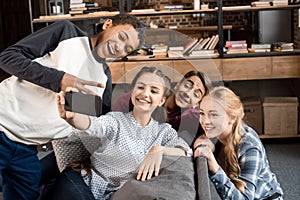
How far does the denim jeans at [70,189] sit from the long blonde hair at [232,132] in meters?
0.61

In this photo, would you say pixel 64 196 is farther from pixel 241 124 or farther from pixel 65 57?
pixel 241 124

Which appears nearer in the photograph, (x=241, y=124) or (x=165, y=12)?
(x=241, y=124)

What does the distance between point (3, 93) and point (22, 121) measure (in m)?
0.16

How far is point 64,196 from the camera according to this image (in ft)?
7.29

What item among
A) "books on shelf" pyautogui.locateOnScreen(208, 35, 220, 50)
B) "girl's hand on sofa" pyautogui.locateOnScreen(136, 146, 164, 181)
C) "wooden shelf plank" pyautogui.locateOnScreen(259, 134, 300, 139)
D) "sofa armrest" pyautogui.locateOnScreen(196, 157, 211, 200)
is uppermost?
"books on shelf" pyautogui.locateOnScreen(208, 35, 220, 50)

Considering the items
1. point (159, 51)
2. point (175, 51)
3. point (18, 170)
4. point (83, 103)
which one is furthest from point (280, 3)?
point (83, 103)

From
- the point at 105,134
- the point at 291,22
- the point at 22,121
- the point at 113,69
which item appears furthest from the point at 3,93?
the point at 291,22

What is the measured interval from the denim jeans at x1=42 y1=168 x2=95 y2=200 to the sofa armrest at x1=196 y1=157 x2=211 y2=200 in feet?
1.59

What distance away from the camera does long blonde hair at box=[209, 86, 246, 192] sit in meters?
2.39

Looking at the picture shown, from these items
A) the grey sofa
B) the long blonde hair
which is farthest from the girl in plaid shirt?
the grey sofa

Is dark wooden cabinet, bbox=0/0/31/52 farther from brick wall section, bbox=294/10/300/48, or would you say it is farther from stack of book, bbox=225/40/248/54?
brick wall section, bbox=294/10/300/48

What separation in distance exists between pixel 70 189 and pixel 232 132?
76 cm

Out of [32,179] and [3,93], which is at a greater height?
[3,93]

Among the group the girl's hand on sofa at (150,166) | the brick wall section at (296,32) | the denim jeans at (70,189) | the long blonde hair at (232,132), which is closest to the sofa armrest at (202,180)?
the girl's hand on sofa at (150,166)
